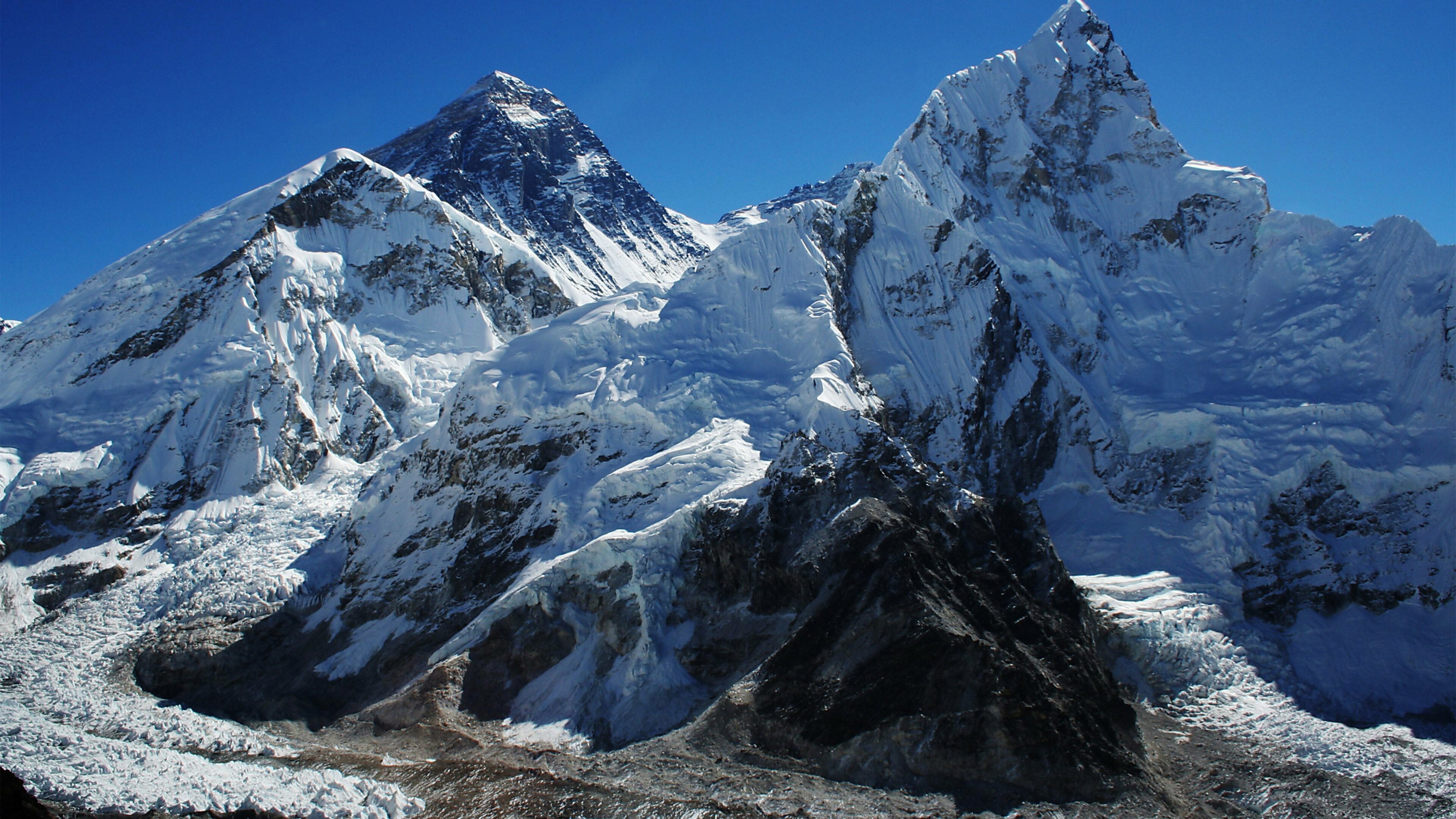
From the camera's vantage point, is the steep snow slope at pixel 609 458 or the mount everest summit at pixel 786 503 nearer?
the mount everest summit at pixel 786 503

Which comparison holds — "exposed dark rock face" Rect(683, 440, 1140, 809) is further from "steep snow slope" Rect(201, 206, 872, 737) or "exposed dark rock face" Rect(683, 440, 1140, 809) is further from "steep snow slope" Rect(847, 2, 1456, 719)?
"steep snow slope" Rect(847, 2, 1456, 719)

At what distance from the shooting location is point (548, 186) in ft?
340

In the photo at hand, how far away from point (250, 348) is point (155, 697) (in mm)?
24760

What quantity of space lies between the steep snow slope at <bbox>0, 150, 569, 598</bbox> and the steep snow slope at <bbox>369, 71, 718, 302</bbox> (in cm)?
1422

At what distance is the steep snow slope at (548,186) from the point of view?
94000mm

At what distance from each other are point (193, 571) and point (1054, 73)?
64.5m

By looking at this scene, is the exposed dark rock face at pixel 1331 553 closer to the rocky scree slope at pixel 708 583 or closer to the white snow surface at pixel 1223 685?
the white snow surface at pixel 1223 685

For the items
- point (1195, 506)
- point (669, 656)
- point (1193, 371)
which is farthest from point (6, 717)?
point (1193, 371)

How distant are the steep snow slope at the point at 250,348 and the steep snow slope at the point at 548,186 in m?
14.2

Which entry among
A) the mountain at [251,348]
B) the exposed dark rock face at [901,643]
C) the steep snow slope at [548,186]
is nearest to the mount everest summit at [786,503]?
the exposed dark rock face at [901,643]

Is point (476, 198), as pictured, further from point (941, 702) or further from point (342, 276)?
point (941, 702)

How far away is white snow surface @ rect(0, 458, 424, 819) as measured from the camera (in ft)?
89.2

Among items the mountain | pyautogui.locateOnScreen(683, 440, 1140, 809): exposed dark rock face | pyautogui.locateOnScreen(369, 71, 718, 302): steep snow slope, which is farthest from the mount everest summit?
pyautogui.locateOnScreen(369, 71, 718, 302): steep snow slope

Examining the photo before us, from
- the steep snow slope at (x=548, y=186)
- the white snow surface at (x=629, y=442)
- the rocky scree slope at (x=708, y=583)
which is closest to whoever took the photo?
the rocky scree slope at (x=708, y=583)
